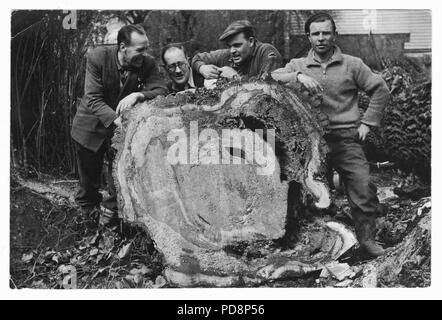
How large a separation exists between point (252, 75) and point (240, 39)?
308mm

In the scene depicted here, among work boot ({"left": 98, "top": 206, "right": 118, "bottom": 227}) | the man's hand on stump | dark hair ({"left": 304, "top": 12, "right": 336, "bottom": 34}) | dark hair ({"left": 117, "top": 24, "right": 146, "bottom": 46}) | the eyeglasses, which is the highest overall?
dark hair ({"left": 304, "top": 12, "right": 336, "bottom": 34})

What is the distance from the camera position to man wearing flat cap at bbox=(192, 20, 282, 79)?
7.57 metres

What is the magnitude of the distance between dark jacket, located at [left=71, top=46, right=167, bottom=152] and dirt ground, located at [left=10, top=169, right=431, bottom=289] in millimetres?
571

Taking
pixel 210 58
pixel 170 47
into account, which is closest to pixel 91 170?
pixel 170 47

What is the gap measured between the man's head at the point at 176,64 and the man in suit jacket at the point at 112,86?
0.10 metres

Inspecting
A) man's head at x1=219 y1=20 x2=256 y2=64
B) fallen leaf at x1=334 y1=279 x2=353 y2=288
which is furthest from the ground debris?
man's head at x1=219 y1=20 x2=256 y2=64

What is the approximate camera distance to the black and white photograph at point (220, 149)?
7.54 metres

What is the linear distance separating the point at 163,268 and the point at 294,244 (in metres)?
1.08

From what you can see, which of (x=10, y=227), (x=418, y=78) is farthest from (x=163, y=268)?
(x=418, y=78)

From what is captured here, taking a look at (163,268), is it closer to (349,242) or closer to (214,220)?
(214,220)

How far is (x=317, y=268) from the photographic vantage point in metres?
7.58

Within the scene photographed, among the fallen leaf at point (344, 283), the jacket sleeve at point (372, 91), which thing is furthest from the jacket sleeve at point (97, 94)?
the fallen leaf at point (344, 283)

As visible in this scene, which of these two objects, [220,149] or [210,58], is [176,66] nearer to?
[210,58]

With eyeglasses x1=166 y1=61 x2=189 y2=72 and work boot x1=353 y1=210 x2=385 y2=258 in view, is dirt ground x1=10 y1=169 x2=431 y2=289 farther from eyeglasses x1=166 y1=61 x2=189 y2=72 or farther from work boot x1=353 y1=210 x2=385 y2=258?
eyeglasses x1=166 y1=61 x2=189 y2=72
